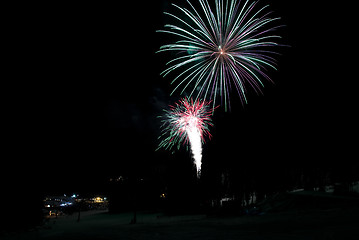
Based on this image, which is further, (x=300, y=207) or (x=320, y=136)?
(x=320, y=136)

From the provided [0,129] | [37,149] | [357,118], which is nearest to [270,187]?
[357,118]

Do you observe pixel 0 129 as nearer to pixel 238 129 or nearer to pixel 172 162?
pixel 172 162

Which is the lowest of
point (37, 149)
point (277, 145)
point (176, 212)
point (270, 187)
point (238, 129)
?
point (176, 212)

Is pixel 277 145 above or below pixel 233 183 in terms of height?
above

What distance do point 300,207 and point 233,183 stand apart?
2739 cm

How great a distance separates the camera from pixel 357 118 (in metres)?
36.0

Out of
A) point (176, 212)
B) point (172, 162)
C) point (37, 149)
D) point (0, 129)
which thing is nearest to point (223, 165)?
point (172, 162)

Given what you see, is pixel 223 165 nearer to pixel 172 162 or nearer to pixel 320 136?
pixel 172 162

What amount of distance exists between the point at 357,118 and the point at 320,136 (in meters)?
6.34

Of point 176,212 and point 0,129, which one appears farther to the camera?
point 176,212

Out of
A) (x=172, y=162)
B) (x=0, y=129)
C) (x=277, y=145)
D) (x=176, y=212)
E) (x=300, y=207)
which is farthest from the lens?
(x=277, y=145)

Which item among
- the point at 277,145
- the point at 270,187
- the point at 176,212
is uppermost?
the point at 277,145

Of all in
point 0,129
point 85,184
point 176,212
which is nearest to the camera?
point 0,129

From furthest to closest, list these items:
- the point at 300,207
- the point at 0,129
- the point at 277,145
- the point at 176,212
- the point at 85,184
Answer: the point at 85,184 → the point at 277,145 → the point at 176,212 → the point at 300,207 → the point at 0,129
